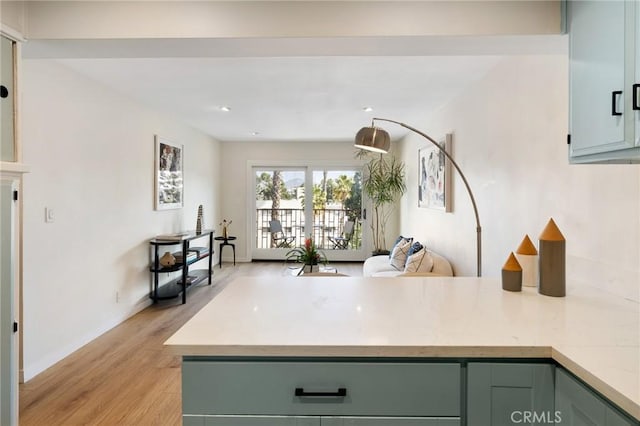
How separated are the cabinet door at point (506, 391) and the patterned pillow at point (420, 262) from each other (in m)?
2.67

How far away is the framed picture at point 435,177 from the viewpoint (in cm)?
398

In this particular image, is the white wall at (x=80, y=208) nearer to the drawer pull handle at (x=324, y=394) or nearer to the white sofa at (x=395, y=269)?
the drawer pull handle at (x=324, y=394)

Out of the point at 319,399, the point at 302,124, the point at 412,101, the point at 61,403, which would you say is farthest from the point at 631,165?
the point at 302,124

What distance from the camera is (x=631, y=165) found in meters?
1.58

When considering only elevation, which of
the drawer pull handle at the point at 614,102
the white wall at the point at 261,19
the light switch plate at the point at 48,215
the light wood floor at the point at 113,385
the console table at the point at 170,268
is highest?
the white wall at the point at 261,19

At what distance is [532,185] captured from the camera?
241 centimetres

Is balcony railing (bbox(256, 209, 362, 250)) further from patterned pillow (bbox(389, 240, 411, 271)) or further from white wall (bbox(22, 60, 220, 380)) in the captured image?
white wall (bbox(22, 60, 220, 380))

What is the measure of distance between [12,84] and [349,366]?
83.0 inches

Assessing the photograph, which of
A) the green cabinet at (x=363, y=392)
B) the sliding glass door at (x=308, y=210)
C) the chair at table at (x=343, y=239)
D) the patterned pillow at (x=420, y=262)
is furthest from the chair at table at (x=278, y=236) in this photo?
the green cabinet at (x=363, y=392)

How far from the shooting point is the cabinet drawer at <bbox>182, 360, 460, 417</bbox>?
103 cm

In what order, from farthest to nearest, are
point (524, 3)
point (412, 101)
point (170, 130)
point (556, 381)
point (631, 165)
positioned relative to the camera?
point (170, 130) → point (412, 101) → point (524, 3) → point (631, 165) → point (556, 381)

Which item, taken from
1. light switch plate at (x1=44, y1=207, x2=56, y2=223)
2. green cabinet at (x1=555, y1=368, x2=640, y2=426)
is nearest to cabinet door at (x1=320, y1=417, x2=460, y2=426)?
green cabinet at (x1=555, y1=368, x2=640, y2=426)

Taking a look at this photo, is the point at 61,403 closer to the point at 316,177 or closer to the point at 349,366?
the point at 349,366

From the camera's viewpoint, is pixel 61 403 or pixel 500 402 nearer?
pixel 500 402
